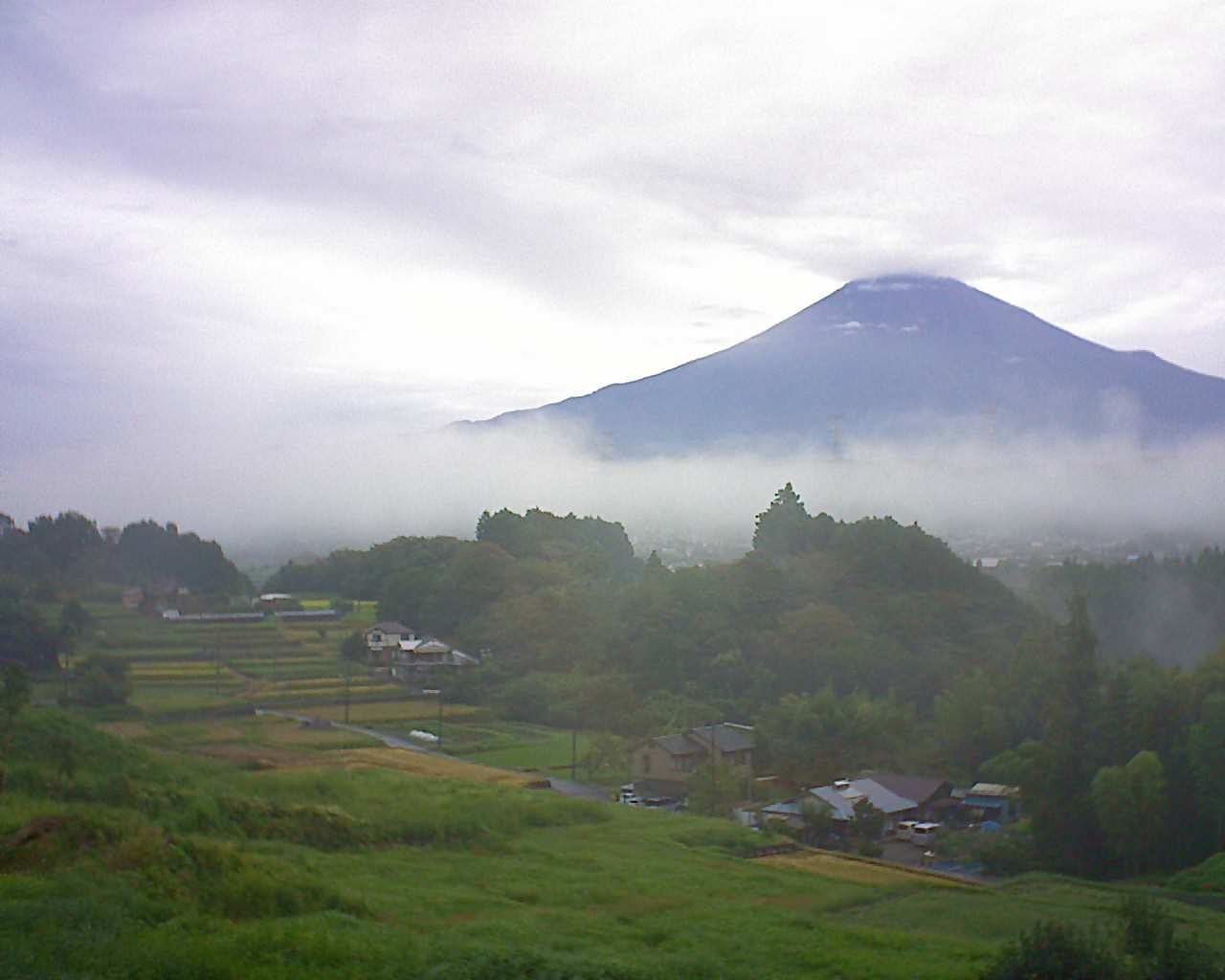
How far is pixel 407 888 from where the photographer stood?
431 inches

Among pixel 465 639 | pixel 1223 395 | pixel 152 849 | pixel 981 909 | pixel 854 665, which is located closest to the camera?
pixel 152 849

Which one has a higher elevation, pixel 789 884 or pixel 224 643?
pixel 224 643

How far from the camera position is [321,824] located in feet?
42.7

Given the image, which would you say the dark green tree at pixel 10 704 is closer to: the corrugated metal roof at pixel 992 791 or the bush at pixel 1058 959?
the bush at pixel 1058 959

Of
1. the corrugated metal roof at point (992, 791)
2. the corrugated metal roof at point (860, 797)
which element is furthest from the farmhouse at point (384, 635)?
the corrugated metal roof at point (992, 791)

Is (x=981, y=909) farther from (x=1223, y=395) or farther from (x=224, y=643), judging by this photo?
(x=1223, y=395)

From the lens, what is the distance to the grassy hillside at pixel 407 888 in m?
7.71

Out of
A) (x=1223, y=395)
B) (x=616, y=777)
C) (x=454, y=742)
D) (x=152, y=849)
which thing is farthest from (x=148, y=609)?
(x=1223, y=395)

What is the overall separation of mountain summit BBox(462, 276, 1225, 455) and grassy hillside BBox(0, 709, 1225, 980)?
72716mm

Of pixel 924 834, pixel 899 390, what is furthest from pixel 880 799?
pixel 899 390

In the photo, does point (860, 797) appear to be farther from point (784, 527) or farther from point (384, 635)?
point (784, 527)

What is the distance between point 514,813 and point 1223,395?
9683 centimetres

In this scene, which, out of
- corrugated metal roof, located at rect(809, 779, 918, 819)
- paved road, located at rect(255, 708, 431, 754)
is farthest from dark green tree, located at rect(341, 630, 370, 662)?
corrugated metal roof, located at rect(809, 779, 918, 819)

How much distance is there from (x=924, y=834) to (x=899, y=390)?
269ft
